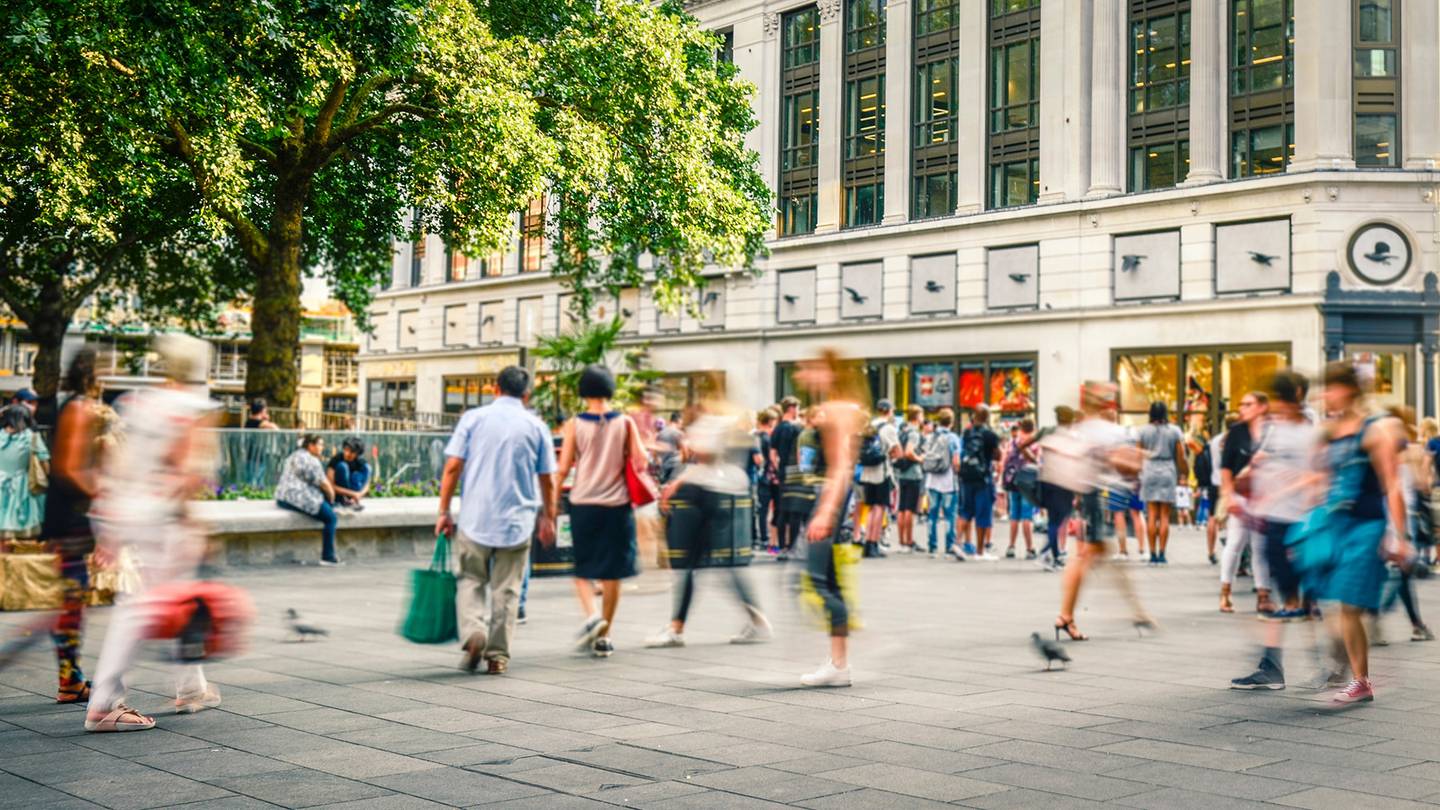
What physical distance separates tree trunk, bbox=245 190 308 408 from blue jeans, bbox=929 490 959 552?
36.2ft

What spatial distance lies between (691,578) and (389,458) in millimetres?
11162

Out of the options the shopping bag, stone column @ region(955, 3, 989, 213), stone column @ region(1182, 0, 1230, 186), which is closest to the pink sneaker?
the shopping bag

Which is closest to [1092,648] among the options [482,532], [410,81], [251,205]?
[482,532]

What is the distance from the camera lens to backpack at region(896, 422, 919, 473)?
59.1 feet

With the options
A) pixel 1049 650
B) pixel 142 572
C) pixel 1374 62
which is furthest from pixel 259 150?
pixel 1374 62

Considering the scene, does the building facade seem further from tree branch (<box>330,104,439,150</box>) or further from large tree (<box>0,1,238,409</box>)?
large tree (<box>0,1,238,409</box>)

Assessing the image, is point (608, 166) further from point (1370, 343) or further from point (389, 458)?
point (1370, 343)

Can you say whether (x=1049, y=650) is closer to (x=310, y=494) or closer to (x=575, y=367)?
(x=310, y=494)

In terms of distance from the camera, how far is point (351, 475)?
1722 cm

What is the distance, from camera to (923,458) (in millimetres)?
18062

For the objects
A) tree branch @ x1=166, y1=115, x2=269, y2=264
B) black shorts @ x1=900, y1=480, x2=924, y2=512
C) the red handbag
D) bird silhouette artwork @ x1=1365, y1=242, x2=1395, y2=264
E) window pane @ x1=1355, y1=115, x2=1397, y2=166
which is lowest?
black shorts @ x1=900, y1=480, x2=924, y2=512

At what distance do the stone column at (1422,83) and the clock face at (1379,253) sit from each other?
5.48ft

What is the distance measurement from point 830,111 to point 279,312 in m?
22.3

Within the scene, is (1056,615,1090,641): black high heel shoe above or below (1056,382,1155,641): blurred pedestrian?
below
